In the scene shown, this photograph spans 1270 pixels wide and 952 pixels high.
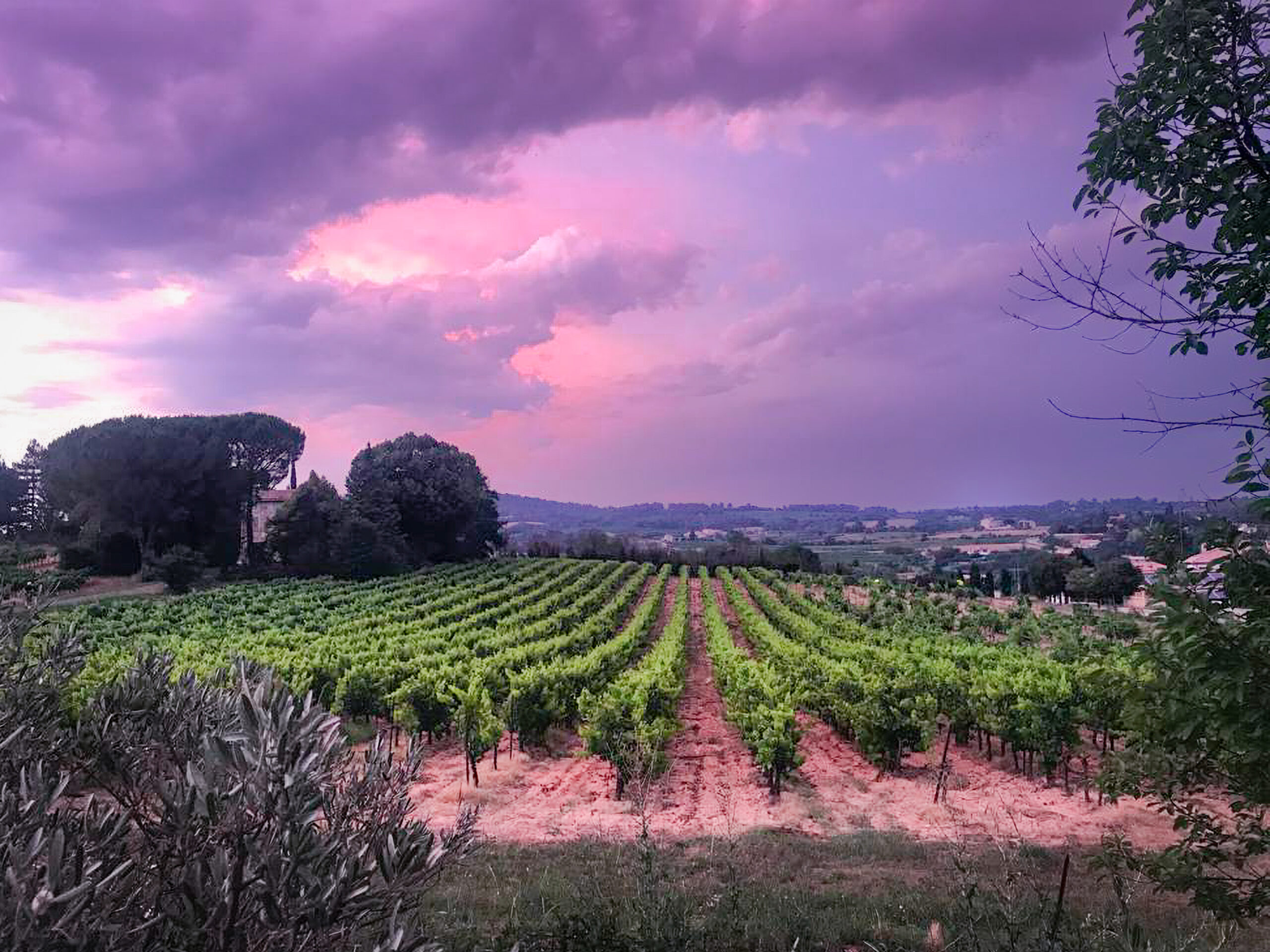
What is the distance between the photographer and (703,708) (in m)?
22.1

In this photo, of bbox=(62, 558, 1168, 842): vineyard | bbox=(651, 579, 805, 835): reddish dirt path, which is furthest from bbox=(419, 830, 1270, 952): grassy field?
bbox=(62, 558, 1168, 842): vineyard

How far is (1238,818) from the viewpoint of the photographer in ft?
16.7

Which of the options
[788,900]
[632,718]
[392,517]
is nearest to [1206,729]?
[788,900]

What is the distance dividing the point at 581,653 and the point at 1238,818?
80.5 ft

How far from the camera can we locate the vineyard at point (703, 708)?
1477cm

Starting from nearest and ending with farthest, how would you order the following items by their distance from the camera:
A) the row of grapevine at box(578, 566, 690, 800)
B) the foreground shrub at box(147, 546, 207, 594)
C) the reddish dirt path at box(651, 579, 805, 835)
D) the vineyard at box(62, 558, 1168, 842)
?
the reddish dirt path at box(651, 579, 805, 835), the row of grapevine at box(578, 566, 690, 800), the vineyard at box(62, 558, 1168, 842), the foreground shrub at box(147, 546, 207, 594)

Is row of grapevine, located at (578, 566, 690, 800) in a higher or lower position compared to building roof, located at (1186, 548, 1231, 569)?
lower

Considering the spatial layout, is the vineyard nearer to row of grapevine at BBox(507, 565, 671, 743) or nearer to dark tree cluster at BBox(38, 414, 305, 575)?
row of grapevine at BBox(507, 565, 671, 743)

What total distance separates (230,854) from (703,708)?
20460 mm

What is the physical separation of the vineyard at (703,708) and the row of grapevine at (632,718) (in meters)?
0.07

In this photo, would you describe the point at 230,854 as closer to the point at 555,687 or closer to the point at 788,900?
the point at 788,900

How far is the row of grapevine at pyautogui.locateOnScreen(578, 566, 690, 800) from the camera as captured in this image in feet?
48.1

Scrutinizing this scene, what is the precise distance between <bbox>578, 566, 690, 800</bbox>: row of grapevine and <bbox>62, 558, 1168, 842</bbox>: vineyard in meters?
0.07

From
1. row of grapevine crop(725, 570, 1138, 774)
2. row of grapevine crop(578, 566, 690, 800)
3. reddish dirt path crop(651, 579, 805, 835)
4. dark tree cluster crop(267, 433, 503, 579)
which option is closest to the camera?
reddish dirt path crop(651, 579, 805, 835)
